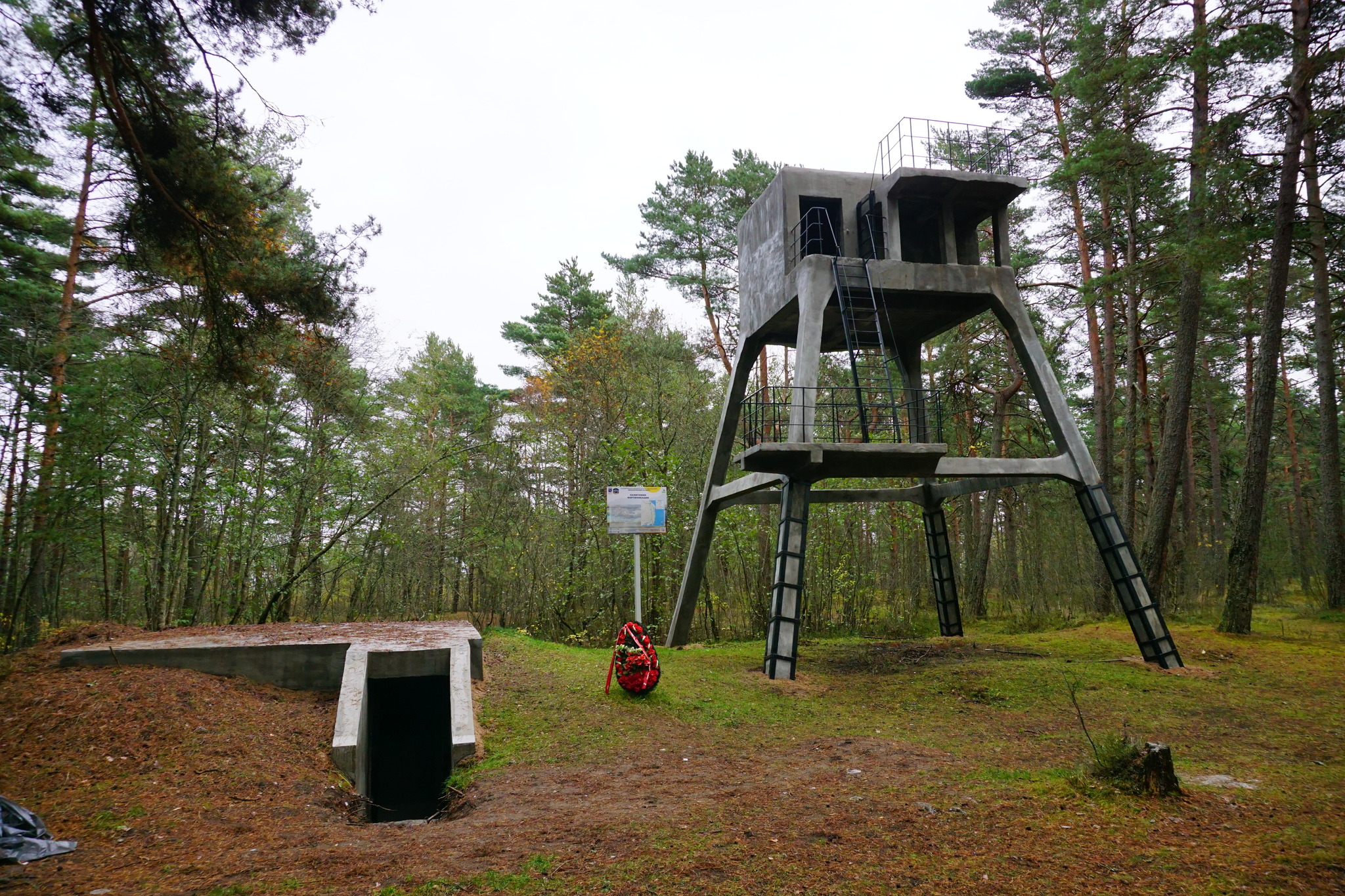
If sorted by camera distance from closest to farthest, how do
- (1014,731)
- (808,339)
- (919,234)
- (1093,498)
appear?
→ (1014,731)
(808,339)
(1093,498)
(919,234)

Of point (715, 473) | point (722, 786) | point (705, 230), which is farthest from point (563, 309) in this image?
point (722, 786)

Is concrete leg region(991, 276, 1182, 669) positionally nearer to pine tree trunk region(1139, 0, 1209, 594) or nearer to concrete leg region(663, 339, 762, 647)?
pine tree trunk region(1139, 0, 1209, 594)

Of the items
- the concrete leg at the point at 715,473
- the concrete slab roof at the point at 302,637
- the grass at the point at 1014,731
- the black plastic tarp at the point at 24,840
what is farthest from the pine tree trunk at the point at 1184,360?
the black plastic tarp at the point at 24,840

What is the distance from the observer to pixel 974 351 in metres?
19.3

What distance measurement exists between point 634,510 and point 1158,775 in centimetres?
753

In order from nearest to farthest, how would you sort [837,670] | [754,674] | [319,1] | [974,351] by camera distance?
[319,1], [754,674], [837,670], [974,351]

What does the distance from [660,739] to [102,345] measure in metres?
9.67

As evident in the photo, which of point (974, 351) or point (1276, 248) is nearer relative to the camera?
point (1276, 248)

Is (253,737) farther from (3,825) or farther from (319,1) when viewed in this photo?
(319,1)

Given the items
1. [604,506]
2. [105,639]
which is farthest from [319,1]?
[604,506]

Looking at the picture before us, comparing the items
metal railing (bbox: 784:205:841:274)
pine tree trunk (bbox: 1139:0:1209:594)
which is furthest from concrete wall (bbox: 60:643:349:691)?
pine tree trunk (bbox: 1139:0:1209:594)

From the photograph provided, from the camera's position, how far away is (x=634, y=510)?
1091 cm

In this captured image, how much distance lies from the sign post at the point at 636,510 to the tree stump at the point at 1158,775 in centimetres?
722

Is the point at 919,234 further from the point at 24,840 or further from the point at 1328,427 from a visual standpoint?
the point at 24,840
